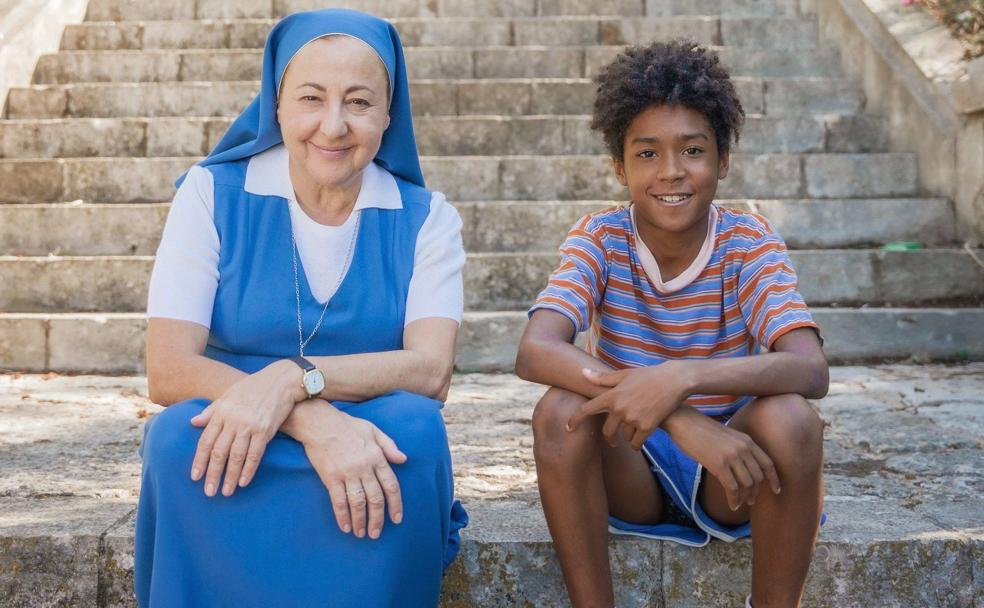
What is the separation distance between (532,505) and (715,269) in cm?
76

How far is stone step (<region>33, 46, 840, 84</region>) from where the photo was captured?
21.7 feet

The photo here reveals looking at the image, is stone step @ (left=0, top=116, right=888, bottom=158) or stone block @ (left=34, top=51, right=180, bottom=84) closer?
stone step @ (left=0, top=116, right=888, bottom=158)

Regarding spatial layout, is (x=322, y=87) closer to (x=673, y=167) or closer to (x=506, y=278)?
(x=673, y=167)

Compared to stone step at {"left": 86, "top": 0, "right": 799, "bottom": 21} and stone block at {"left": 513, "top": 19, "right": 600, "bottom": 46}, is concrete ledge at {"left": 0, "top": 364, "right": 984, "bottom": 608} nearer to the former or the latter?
stone block at {"left": 513, "top": 19, "right": 600, "bottom": 46}

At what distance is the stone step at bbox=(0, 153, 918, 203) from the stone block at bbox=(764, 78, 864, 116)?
0.71 metres

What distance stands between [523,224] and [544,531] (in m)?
3.07

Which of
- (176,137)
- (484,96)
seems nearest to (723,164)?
(484,96)

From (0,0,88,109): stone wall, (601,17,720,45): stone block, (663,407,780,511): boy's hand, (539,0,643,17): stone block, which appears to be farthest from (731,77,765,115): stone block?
(663,407,780,511): boy's hand

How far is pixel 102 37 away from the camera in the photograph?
6.92 metres

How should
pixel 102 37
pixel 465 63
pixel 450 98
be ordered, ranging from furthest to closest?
pixel 102 37, pixel 465 63, pixel 450 98

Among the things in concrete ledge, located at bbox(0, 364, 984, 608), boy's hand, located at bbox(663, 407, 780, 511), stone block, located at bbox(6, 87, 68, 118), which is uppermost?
stone block, located at bbox(6, 87, 68, 118)

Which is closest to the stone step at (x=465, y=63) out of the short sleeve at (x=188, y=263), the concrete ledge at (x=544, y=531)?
the concrete ledge at (x=544, y=531)

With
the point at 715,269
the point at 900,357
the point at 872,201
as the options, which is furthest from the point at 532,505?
→ the point at 872,201

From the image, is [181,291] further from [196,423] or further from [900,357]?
[900,357]
